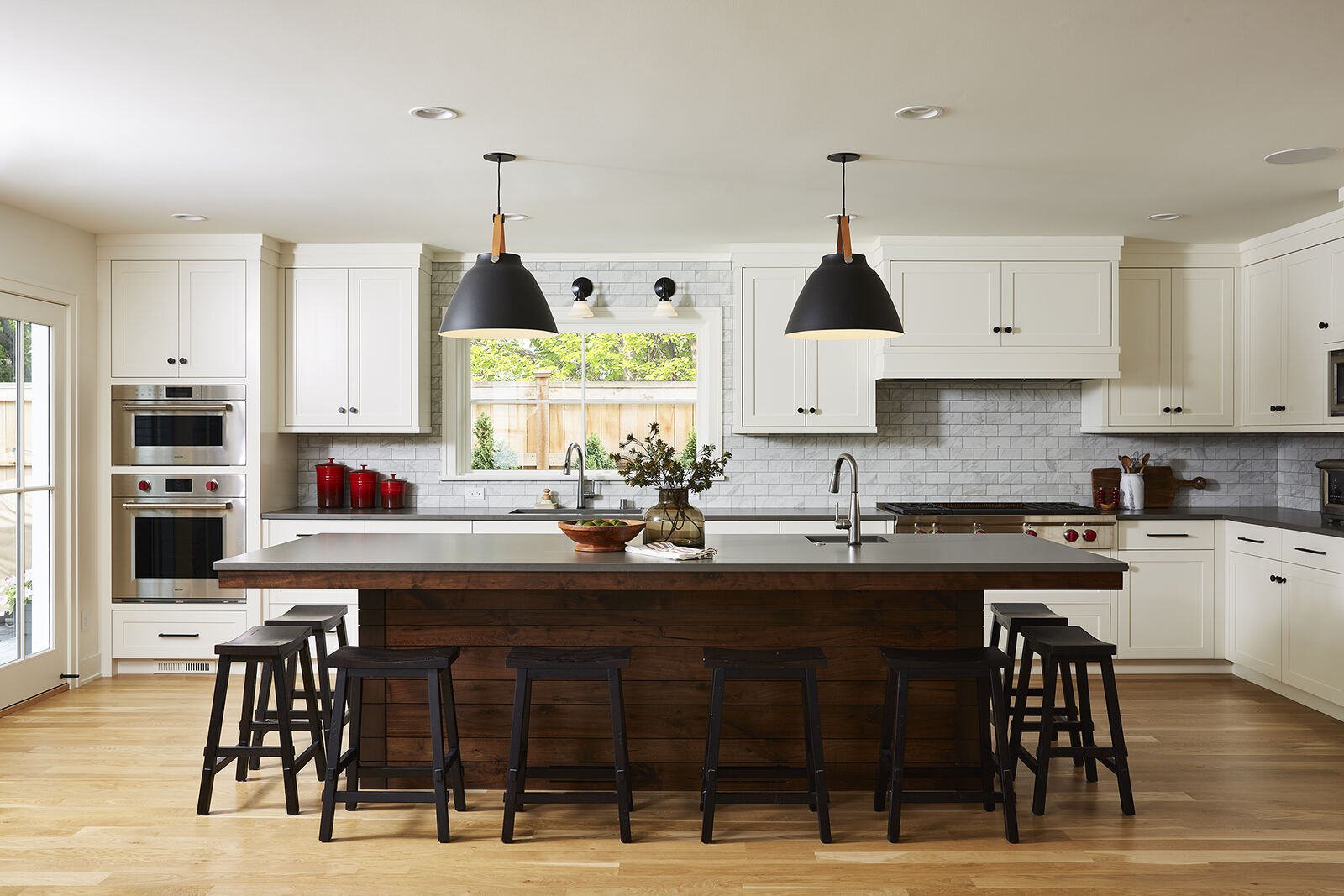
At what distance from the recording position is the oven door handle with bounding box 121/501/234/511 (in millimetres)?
5531

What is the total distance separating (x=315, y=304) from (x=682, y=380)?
2256mm

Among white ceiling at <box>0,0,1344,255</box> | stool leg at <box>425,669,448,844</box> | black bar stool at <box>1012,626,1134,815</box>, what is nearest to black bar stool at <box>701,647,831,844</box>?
black bar stool at <box>1012,626,1134,815</box>

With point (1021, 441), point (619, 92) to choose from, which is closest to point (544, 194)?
point (619, 92)

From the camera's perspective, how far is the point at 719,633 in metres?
3.66

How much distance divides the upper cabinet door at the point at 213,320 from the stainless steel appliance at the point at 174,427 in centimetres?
17

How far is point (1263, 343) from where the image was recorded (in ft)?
18.2

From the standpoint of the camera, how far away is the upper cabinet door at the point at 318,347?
5801 mm

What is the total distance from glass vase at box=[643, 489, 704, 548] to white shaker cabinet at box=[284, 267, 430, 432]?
2.63m

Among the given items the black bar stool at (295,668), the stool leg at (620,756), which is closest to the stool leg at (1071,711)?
the stool leg at (620,756)

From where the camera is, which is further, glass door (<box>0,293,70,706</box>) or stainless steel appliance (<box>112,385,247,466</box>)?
stainless steel appliance (<box>112,385,247,466</box>)

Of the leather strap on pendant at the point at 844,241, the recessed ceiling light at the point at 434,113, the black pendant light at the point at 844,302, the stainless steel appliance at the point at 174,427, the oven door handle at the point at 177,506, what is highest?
the recessed ceiling light at the point at 434,113

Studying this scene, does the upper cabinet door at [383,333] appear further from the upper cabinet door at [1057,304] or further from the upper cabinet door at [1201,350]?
the upper cabinet door at [1201,350]

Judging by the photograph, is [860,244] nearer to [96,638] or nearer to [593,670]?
[593,670]

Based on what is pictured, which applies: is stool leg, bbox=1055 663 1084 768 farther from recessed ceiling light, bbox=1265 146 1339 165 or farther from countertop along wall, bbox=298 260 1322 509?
recessed ceiling light, bbox=1265 146 1339 165
